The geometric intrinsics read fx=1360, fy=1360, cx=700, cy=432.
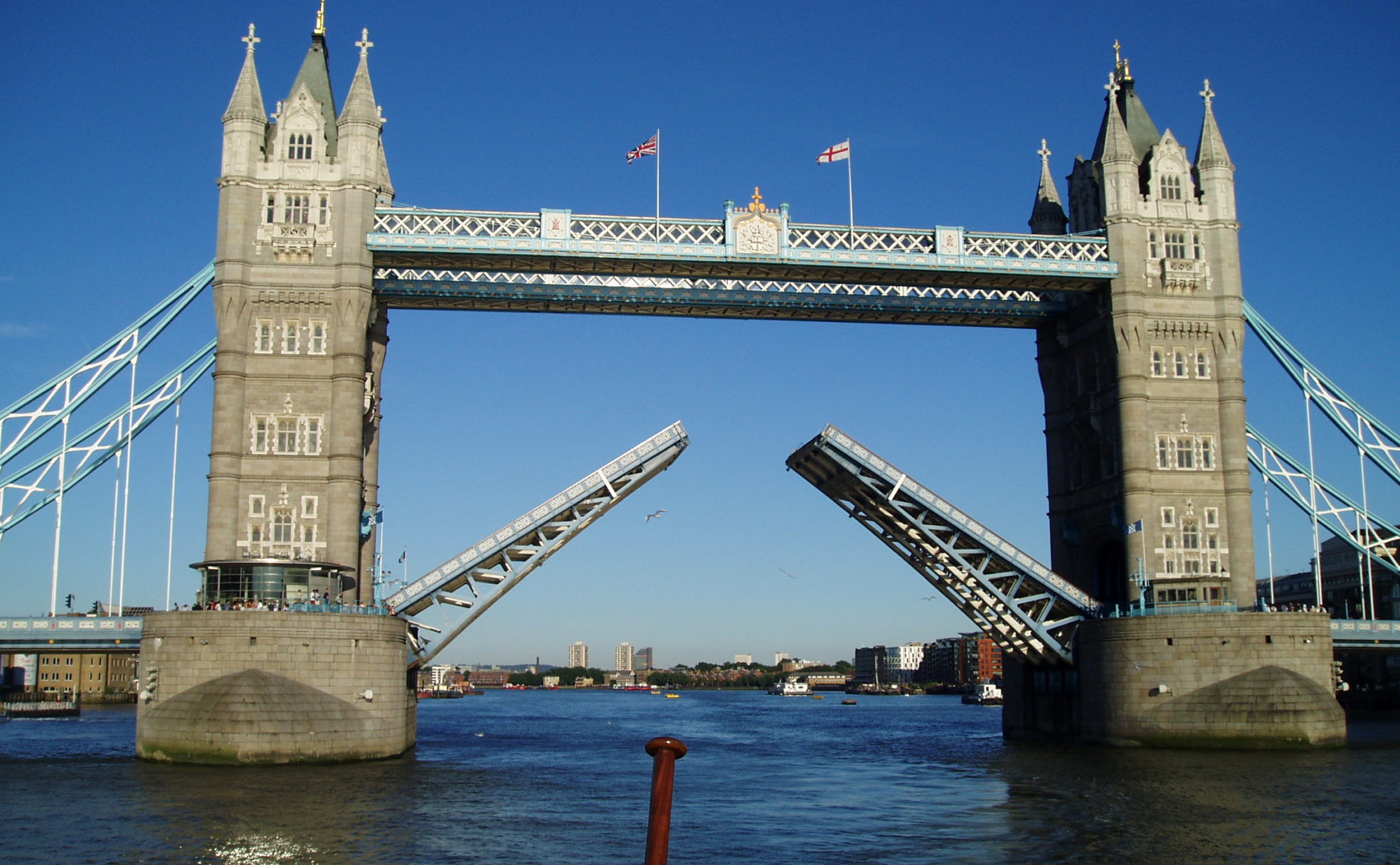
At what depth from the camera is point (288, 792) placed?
117 ft

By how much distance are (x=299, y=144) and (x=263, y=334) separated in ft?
24.0

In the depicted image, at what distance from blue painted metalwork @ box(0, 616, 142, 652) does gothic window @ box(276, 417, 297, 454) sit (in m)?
7.62

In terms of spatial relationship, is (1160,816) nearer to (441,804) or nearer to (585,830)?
(585,830)

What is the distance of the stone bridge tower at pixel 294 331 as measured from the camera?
47.9 m

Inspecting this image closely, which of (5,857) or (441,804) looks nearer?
(5,857)

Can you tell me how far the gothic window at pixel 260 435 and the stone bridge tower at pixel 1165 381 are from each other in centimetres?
3201

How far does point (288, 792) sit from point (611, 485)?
18.1 m

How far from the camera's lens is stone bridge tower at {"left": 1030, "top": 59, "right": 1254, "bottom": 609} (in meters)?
52.0

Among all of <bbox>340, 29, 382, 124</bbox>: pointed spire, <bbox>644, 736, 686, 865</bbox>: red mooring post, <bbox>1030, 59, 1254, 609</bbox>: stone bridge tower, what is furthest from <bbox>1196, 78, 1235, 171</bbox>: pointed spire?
<bbox>644, 736, 686, 865</bbox>: red mooring post

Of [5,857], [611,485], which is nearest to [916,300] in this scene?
[611,485]

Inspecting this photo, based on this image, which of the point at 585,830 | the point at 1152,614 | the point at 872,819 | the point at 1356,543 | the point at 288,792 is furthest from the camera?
the point at 1356,543

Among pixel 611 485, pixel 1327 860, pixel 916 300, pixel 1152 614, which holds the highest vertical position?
pixel 916 300

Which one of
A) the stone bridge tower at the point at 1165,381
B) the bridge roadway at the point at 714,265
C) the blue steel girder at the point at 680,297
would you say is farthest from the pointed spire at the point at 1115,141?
the blue steel girder at the point at 680,297

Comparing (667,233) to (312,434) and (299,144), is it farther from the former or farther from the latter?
(312,434)
